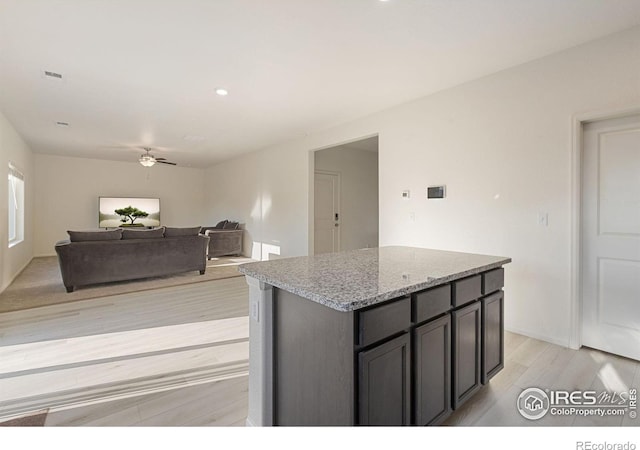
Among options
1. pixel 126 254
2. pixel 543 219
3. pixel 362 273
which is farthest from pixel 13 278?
pixel 543 219

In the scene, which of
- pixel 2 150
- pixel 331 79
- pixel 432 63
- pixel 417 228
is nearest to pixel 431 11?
pixel 432 63

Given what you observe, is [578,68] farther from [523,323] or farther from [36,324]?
[36,324]

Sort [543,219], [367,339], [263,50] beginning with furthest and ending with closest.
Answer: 1. [543,219]
2. [263,50]
3. [367,339]

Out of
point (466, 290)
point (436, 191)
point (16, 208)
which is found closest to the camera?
point (466, 290)

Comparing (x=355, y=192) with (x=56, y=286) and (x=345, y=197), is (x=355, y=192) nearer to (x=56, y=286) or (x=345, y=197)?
(x=345, y=197)

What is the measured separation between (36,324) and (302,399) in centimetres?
327

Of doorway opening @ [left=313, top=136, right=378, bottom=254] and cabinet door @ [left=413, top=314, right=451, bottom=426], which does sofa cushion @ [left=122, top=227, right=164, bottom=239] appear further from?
cabinet door @ [left=413, top=314, right=451, bottom=426]

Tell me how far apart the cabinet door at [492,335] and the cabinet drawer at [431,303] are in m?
0.46

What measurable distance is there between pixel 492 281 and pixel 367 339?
47.6 inches

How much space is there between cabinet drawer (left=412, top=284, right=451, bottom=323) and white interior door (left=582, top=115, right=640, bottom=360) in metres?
1.97

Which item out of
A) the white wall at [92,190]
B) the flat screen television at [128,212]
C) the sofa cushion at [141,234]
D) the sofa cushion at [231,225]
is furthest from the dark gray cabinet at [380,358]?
the white wall at [92,190]

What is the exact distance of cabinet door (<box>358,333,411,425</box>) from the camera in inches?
47.1

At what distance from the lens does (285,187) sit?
20.6 feet

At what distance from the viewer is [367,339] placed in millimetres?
1200
